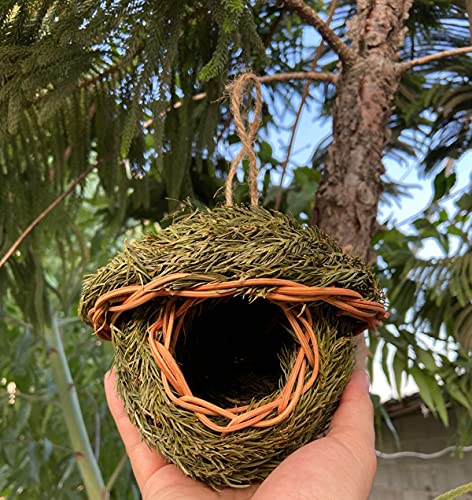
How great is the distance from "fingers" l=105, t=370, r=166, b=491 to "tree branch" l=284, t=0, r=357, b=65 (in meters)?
0.44

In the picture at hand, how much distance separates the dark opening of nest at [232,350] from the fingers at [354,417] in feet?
0.20

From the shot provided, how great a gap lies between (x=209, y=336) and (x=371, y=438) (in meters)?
0.18

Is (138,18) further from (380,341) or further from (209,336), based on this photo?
(380,341)

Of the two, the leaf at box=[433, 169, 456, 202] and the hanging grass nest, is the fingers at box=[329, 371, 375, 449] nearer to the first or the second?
the hanging grass nest

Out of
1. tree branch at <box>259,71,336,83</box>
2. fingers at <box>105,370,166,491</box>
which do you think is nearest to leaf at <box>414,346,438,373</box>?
tree branch at <box>259,71,336,83</box>

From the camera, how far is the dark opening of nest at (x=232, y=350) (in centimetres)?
52

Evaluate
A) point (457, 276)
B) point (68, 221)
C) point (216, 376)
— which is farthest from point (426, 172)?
point (216, 376)

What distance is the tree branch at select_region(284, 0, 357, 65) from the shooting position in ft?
2.13

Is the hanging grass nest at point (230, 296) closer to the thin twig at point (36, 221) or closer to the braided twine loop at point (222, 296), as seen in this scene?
the braided twine loop at point (222, 296)

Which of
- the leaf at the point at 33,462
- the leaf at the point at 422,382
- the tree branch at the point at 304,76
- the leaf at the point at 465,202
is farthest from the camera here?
the leaf at the point at 33,462

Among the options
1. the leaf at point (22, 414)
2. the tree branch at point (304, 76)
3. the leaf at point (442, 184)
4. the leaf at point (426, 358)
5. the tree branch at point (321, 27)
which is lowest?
the leaf at point (22, 414)

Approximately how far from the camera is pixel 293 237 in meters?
0.42

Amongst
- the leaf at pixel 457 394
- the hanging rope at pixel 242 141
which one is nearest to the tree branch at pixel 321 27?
the hanging rope at pixel 242 141

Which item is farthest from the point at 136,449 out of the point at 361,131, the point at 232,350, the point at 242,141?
the point at 361,131
